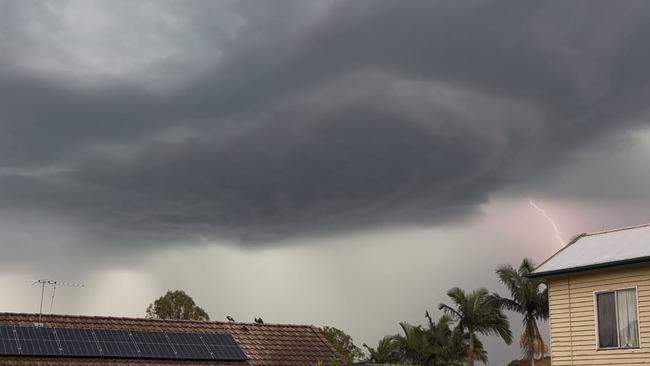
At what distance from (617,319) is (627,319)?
0.33 m

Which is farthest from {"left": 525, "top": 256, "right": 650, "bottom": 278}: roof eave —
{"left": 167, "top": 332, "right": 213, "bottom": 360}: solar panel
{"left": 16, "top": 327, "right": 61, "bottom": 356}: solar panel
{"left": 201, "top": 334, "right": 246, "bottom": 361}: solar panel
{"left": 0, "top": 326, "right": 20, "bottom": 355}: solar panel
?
{"left": 0, "top": 326, "right": 20, "bottom": 355}: solar panel

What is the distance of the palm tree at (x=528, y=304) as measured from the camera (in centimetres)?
5941

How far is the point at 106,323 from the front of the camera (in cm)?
3797

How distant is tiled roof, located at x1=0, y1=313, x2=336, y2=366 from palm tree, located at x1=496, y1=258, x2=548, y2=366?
22481mm

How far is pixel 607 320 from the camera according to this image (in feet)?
82.4

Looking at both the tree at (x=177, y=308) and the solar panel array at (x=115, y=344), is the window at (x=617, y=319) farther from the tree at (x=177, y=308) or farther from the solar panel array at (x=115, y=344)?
the tree at (x=177, y=308)

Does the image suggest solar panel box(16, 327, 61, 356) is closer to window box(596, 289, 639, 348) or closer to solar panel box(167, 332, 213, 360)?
solar panel box(167, 332, 213, 360)

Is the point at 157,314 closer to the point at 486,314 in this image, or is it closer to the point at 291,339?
the point at 486,314

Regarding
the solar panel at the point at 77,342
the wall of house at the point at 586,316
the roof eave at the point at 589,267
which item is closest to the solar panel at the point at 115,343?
the solar panel at the point at 77,342

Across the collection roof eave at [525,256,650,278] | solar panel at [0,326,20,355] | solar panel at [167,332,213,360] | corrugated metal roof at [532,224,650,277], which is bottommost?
solar panel at [0,326,20,355]

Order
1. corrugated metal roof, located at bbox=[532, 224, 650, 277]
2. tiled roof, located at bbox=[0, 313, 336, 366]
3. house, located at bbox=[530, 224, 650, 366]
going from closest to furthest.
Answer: house, located at bbox=[530, 224, 650, 366], corrugated metal roof, located at bbox=[532, 224, 650, 277], tiled roof, located at bbox=[0, 313, 336, 366]

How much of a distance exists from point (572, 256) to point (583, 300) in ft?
6.25

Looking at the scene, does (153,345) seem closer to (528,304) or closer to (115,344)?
(115,344)

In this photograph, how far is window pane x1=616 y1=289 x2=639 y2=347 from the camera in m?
24.2
